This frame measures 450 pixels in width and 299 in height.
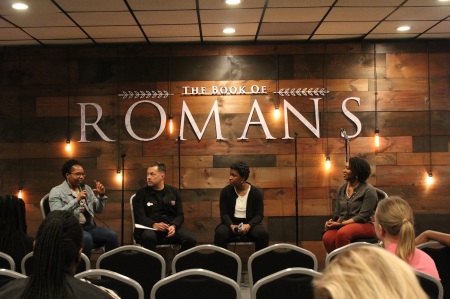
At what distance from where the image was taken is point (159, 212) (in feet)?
21.2

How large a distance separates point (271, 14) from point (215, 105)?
1.81m

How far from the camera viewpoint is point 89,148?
7.55m

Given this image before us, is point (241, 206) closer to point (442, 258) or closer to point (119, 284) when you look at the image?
point (442, 258)

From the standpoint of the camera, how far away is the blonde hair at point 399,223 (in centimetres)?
284

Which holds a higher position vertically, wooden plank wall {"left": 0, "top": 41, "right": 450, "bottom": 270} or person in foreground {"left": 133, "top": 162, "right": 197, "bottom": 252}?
wooden plank wall {"left": 0, "top": 41, "right": 450, "bottom": 270}

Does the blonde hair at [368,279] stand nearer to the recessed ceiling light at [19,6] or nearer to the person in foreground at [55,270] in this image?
the person in foreground at [55,270]

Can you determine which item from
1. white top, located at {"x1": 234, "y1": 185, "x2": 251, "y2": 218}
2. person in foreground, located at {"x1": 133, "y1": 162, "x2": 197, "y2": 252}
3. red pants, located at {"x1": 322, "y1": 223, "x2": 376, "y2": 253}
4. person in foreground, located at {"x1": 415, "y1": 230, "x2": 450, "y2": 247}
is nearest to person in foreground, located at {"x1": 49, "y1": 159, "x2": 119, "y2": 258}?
person in foreground, located at {"x1": 133, "y1": 162, "x2": 197, "y2": 252}

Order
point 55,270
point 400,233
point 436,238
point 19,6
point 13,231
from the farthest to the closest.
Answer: point 19,6, point 13,231, point 436,238, point 400,233, point 55,270

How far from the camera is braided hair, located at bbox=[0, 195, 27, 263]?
4.86 m

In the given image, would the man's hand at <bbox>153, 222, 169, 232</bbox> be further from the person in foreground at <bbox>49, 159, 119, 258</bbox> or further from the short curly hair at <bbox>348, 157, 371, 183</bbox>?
the short curly hair at <bbox>348, 157, 371, 183</bbox>

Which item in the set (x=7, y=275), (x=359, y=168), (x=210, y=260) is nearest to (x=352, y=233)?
(x=359, y=168)

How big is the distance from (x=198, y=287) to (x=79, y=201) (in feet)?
11.1

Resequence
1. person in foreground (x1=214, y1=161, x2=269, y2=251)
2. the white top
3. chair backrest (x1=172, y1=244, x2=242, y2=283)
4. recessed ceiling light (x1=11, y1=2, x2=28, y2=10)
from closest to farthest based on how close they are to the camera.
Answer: chair backrest (x1=172, y1=244, x2=242, y2=283), recessed ceiling light (x1=11, y1=2, x2=28, y2=10), person in foreground (x1=214, y1=161, x2=269, y2=251), the white top

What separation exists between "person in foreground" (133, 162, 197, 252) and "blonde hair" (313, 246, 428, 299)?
5222 mm
